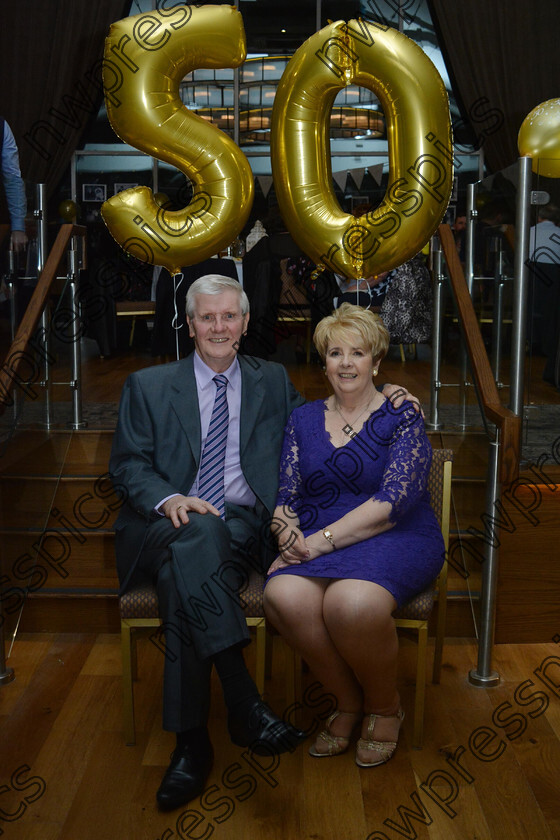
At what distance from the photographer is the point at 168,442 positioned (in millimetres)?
2398

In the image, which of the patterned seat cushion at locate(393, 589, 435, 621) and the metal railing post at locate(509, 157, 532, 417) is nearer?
the patterned seat cushion at locate(393, 589, 435, 621)

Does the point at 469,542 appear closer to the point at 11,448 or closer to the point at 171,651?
the point at 171,651

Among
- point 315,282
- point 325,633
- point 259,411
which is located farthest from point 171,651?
point 315,282

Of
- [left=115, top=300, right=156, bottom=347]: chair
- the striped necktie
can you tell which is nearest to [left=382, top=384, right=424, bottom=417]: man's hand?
the striped necktie

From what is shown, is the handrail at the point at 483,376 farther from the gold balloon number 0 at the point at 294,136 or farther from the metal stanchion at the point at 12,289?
the metal stanchion at the point at 12,289

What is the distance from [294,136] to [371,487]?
109cm

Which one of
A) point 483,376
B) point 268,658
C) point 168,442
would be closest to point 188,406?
point 168,442

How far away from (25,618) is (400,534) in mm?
1464

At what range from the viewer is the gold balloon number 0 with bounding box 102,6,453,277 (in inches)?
97.9

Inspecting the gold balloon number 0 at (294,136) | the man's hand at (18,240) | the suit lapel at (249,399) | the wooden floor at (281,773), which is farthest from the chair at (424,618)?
the man's hand at (18,240)

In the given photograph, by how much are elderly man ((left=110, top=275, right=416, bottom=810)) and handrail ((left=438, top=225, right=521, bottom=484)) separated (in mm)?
591

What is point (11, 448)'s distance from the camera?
2.85 metres

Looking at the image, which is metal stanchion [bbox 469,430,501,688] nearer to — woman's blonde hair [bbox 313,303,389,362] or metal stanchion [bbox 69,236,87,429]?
woman's blonde hair [bbox 313,303,389,362]

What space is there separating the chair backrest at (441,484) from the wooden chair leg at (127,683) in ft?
3.14
